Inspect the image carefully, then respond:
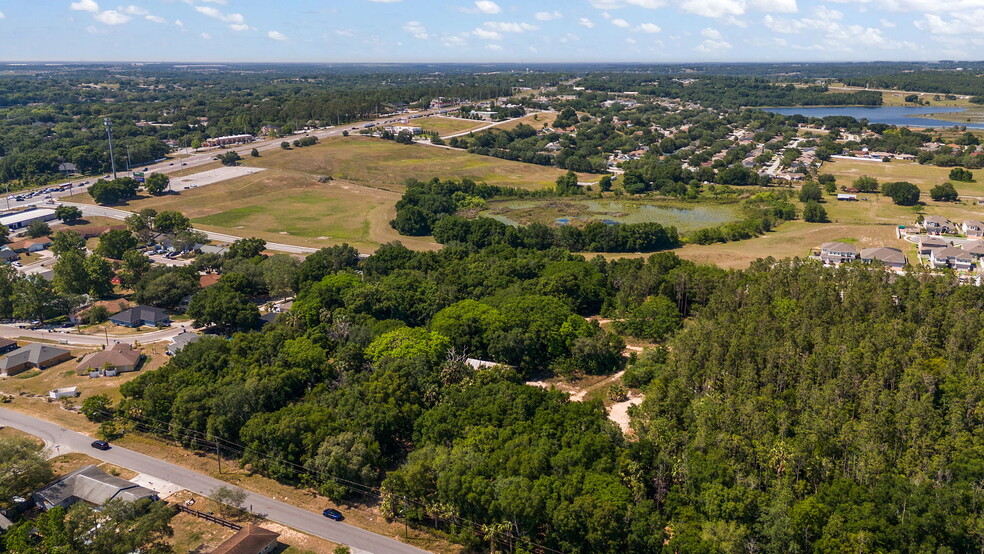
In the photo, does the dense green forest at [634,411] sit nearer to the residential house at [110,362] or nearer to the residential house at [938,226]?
the residential house at [110,362]

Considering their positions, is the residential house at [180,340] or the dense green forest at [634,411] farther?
the residential house at [180,340]

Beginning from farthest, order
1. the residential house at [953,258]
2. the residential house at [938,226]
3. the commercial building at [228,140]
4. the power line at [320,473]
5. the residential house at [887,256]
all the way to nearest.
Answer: the commercial building at [228,140], the residential house at [938,226], the residential house at [887,256], the residential house at [953,258], the power line at [320,473]

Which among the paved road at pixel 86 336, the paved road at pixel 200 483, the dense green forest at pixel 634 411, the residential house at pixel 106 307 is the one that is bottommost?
the paved road at pixel 200 483

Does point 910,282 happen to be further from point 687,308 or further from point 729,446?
point 729,446


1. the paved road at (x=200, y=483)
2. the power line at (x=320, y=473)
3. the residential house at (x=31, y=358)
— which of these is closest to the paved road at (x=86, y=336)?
the residential house at (x=31, y=358)

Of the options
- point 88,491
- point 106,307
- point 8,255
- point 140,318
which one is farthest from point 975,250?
point 8,255

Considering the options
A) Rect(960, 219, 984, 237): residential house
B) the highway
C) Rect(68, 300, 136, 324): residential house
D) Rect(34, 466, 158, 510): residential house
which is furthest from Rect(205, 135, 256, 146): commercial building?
Rect(960, 219, 984, 237): residential house

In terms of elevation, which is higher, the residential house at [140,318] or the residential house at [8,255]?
the residential house at [8,255]

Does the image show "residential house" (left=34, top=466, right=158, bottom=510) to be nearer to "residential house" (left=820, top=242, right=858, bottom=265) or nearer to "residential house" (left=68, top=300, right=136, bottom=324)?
"residential house" (left=68, top=300, right=136, bottom=324)
